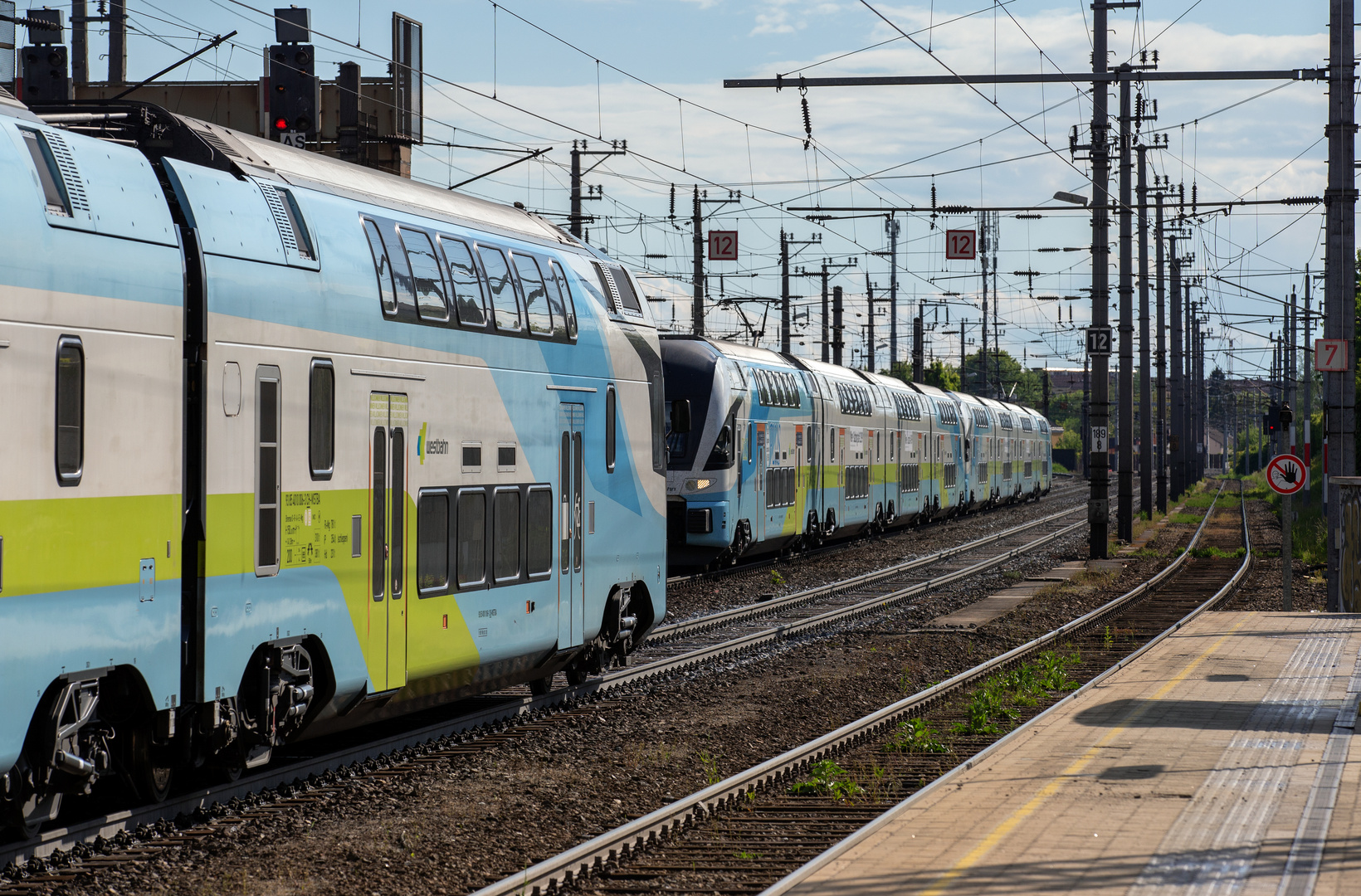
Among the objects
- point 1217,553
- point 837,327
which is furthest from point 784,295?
point 1217,553

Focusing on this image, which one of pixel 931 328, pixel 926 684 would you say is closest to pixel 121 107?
pixel 926 684

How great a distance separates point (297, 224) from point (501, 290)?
2.63 meters

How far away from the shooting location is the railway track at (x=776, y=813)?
838 cm

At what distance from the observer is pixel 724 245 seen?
41.6 metres

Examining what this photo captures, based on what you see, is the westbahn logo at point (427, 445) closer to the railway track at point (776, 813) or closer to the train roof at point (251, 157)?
the train roof at point (251, 157)

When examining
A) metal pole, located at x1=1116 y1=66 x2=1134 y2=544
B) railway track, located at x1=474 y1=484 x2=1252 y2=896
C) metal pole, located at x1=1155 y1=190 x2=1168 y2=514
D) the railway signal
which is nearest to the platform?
railway track, located at x1=474 y1=484 x2=1252 y2=896

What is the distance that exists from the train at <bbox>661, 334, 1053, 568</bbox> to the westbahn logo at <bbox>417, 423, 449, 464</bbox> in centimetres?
630

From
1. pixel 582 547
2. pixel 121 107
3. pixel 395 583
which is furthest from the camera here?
pixel 582 547

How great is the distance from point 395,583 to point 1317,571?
24202mm

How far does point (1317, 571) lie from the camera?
30.5m

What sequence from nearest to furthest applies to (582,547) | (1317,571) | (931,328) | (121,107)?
(121,107) → (582,547) → (1317,571) → (931,328)

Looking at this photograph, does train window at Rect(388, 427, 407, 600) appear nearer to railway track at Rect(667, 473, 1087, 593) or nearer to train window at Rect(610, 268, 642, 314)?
train window at Rect(610, 268, 642, 314)

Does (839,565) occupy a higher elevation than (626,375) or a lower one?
lower

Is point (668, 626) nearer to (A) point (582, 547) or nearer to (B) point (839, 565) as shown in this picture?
(A) point (582, 547)
